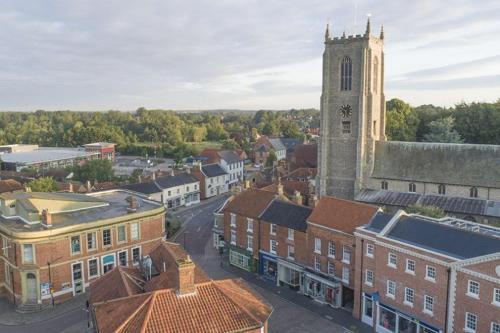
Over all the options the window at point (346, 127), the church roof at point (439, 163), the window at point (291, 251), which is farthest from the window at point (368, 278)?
the window at point (346, 127)

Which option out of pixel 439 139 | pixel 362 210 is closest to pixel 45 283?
pixel 362 210

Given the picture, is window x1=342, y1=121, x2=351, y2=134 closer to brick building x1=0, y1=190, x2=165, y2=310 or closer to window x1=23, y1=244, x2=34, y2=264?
brick building x1=0, y1=190, x2=165, y2=310

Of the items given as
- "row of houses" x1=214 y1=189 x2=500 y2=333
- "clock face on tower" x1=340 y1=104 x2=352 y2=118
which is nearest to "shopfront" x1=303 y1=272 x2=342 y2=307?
"row of houses" x1=214 y1=189 x2=500 y2=333

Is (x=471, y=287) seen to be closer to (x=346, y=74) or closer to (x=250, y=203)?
(x=250, y=203)

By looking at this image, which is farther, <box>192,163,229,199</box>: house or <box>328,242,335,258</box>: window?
<box>192,163,229,199</box>: house

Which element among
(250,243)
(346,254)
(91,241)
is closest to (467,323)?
(346,254)

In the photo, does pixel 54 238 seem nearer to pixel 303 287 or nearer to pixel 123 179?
pixel 303 287
